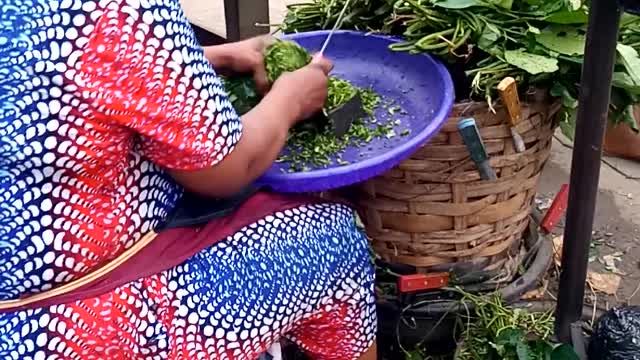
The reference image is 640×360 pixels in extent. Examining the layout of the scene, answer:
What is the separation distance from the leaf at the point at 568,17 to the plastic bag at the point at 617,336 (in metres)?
0.60

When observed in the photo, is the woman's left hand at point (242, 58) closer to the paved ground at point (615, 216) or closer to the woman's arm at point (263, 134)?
the woman's arm at point (263, 134)

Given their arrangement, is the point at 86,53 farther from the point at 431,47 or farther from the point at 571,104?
the point at 571,104

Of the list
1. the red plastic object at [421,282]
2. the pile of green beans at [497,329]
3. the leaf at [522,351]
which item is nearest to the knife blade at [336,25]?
the red plastic object at [421,282]

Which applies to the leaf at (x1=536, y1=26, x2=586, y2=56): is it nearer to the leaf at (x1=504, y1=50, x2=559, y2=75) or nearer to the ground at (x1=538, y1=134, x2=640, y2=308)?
the leaf at (x1=504, y1=50, x2=559, y2=75)

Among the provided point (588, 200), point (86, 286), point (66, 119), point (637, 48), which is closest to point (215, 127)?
point (66, 119)

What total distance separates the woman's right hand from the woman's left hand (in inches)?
5.4

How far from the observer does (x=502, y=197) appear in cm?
201

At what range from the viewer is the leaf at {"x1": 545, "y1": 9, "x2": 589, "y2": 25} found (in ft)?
6.03

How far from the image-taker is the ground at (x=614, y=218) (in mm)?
2428

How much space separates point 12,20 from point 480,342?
127cm

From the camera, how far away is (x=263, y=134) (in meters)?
1.45

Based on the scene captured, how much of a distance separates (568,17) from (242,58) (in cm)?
68

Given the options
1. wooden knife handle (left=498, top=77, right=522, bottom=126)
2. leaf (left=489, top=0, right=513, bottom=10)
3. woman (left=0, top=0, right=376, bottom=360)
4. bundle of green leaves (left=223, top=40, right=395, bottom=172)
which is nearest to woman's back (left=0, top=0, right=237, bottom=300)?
woman (left=0, top=0, right=376, bottom=360)

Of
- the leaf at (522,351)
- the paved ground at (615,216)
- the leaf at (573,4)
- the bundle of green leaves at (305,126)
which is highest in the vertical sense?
the leaf at (573,4)
